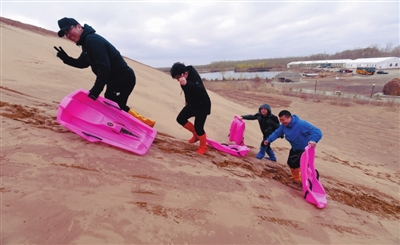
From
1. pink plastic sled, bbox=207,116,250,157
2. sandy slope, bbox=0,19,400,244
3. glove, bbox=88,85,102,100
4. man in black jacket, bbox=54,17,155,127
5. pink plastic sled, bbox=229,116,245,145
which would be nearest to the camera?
sandy slope, bbox=0,19,400,244

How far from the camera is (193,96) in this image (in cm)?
342

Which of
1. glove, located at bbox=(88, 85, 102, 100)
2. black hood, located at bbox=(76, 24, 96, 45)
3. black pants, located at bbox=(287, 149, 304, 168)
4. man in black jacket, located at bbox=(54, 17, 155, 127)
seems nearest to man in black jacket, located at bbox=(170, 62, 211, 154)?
man in black jacket, located at bbox=(54, 17, 155, 127)

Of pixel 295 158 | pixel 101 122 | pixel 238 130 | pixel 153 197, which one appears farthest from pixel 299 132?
pixel 101 122

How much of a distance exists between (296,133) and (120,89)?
106 inches

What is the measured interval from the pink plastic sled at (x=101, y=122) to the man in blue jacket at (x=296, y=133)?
2.01 metres

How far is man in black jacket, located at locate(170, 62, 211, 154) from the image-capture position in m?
3.14

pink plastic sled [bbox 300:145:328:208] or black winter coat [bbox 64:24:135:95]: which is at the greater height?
black winter coat [bbox 64:24:135:95]

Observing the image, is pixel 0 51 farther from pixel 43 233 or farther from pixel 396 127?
pixel 396 127

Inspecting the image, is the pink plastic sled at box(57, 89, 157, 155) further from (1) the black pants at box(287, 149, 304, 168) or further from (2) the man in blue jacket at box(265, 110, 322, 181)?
(1) the black pants at box(287, 149, 304, 168)

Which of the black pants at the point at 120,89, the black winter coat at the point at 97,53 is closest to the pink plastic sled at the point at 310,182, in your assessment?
the black pants at the point at 120,89

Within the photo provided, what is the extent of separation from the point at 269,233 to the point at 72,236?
166cm

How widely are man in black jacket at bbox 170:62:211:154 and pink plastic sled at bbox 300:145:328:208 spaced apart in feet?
4.69

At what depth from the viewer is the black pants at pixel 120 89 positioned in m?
3.33

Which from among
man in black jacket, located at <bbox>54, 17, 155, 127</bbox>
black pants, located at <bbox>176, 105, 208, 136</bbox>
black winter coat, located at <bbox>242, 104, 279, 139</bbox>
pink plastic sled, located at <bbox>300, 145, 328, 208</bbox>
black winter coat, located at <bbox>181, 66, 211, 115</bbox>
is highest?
man in black jacket, located at <bbox>54, 17, 155, 127</bbox>
